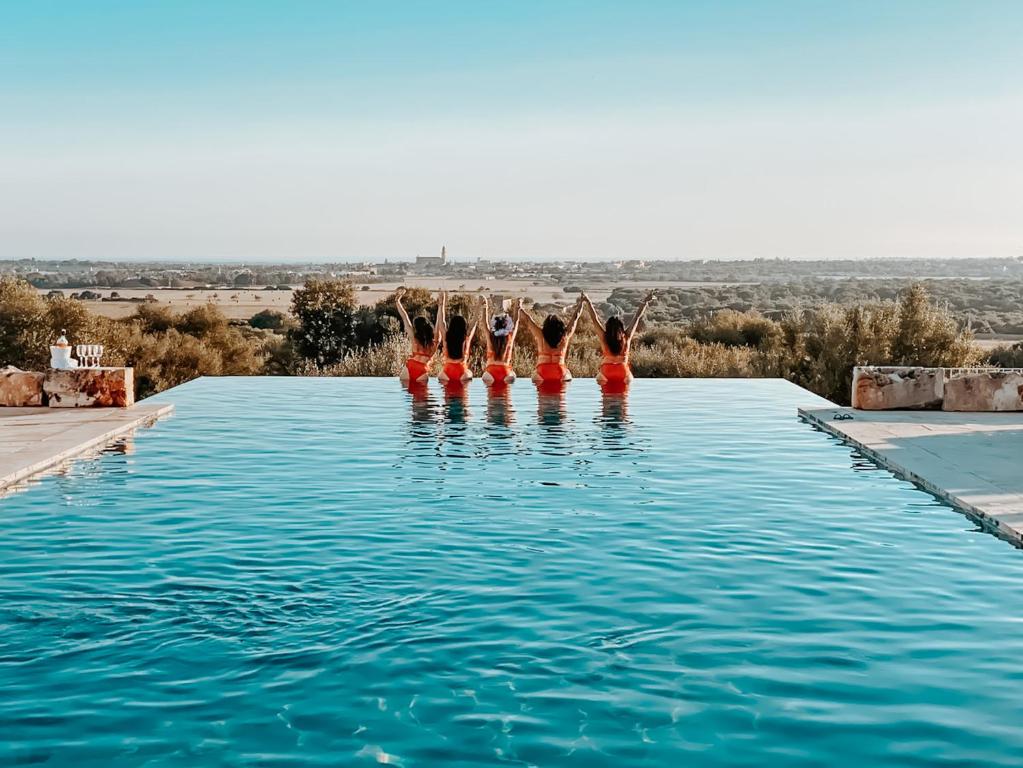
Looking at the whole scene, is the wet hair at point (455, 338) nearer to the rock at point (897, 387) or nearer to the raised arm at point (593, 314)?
the raised arm at point (593, 314)

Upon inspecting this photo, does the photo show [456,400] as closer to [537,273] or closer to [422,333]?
A: [422,333]

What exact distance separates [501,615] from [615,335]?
10.2 m

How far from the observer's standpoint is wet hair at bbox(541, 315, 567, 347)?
49.6 feet

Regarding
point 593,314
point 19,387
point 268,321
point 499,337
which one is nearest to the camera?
point 19,387

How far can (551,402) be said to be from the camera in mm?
13812

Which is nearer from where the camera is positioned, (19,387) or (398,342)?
(19,387)

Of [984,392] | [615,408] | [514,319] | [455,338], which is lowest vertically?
[615,408]

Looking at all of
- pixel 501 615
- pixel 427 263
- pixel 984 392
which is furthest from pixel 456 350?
pixel 427 263

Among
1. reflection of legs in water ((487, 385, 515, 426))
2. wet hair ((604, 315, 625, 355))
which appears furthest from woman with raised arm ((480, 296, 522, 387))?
wet hair ((604, 315, 625, 355))

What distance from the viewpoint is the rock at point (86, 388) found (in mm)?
13047

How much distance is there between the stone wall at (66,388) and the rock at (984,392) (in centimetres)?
877

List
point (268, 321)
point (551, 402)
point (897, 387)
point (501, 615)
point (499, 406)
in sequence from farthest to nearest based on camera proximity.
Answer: point (268, 321)
point (551, 402)
point (499, 406)
point (897, 387)
point (501, 615)

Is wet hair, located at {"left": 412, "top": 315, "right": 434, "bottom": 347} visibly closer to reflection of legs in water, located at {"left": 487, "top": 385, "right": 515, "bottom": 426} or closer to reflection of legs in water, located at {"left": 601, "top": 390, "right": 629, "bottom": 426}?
reflection of legs in water, located at {"left": 487, "top": 385, "right": 515, "bottom": 426}

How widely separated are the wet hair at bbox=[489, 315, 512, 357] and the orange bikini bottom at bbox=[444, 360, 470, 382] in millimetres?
447
